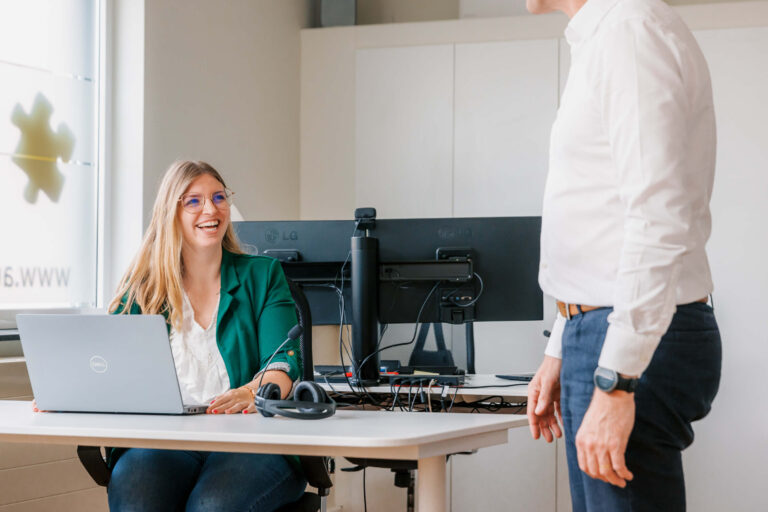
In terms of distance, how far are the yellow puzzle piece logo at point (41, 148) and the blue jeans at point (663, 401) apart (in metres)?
2.32

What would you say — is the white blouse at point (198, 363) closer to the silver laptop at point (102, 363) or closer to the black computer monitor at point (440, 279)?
the silver laptop at point (102, 363)

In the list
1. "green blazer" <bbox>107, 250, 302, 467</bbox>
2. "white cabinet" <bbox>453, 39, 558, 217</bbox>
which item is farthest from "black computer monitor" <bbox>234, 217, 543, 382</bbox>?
"white cabinet" <bbox>453, 39, 558, 217</bbox>

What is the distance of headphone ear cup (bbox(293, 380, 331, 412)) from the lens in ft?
5.67

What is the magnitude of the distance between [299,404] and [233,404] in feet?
0.71

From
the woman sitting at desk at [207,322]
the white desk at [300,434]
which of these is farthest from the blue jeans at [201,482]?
the white desk at [300,434]

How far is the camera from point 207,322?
7.01 feet

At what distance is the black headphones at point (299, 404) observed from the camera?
1686mm

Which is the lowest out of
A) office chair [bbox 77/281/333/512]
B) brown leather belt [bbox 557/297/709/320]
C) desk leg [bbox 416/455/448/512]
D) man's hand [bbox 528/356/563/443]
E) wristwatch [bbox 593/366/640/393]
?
office chair [bbox 77/281/333/512]

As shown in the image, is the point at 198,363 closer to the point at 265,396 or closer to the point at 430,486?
the point at 265,396

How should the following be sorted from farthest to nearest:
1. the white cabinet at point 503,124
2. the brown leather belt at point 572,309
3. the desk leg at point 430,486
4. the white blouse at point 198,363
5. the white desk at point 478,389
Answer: the white cabinet at point 503,124 < the white desk at point 478,389 < the white blouse at point 198,363 < the desk leg at point 430,486 < the brown leather belt at point 572,309

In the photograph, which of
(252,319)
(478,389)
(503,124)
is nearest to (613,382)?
(252,319)

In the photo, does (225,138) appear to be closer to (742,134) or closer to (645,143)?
(742,134)

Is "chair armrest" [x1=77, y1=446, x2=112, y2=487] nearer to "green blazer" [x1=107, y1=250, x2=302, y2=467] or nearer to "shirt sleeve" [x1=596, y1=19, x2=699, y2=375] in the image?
"green blazer" [x1=107, y1=250, x2=302, y2=467]

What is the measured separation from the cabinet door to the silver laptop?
102 inches
